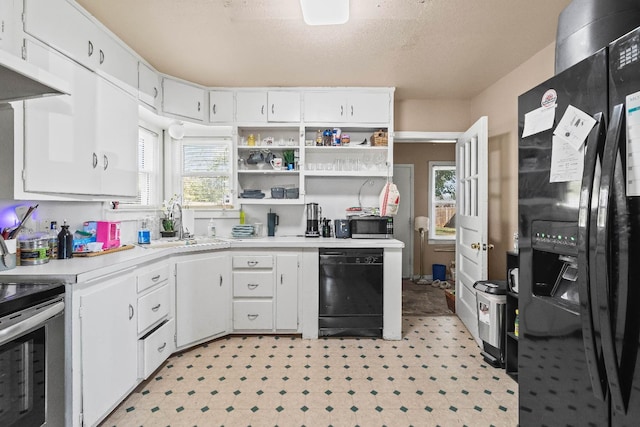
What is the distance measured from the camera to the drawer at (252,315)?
10.1 ft

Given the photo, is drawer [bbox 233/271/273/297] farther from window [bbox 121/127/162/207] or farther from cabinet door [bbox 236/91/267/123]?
cabinet door [bbox 236/91/267/123]

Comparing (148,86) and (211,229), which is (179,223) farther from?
(148,86)

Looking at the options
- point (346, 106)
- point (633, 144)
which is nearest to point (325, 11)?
point (346, 106)

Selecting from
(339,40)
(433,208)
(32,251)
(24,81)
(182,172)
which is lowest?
(32,251)

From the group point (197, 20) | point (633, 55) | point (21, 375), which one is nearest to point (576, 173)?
point (633, 55)

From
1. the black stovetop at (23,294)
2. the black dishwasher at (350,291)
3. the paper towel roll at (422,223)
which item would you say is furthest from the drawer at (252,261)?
the paper towel roll at (422,223)

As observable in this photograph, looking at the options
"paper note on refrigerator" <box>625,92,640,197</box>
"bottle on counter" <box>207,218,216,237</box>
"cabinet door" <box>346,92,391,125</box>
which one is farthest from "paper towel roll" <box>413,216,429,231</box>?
"paper note on refrigerator" <box>625,92,640,197</box>

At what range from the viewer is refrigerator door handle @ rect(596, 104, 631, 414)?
0.86 meters

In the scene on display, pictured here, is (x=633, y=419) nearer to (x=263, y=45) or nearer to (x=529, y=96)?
(x=529, y=96)

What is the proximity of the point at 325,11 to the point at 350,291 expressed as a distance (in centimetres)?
229

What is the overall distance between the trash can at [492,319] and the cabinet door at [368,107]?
6.39 ft

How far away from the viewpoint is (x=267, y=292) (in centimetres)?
308

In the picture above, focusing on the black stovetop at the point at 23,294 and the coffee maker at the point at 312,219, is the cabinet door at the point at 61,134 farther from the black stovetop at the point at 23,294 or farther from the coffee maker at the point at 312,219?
the coffee maker at the point at 312,219

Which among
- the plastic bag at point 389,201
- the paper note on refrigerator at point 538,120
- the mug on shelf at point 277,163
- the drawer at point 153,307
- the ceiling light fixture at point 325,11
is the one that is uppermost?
the ceiling light fixture at point 325,11
